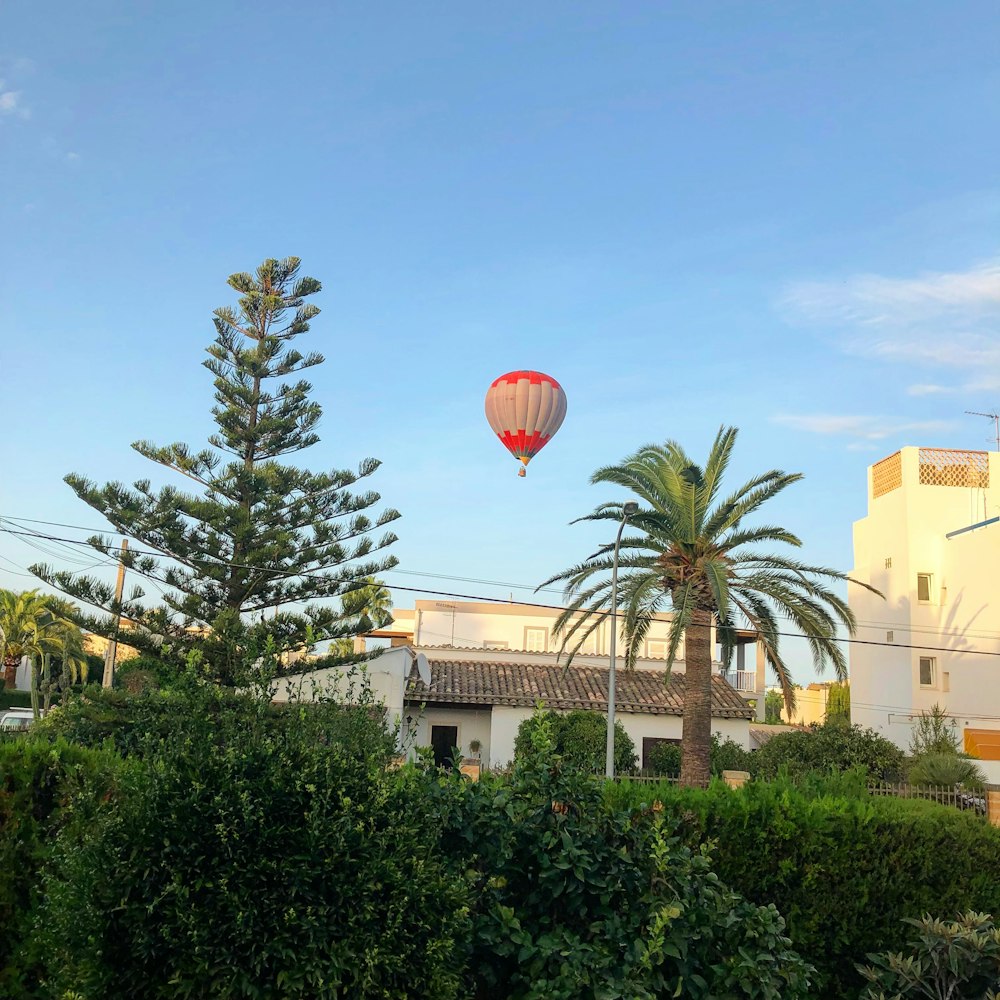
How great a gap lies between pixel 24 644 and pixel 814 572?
3781cm

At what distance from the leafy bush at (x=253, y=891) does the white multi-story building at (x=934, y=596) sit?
35.2m

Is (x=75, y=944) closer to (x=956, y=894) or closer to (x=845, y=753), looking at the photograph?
(x=956, y=894)

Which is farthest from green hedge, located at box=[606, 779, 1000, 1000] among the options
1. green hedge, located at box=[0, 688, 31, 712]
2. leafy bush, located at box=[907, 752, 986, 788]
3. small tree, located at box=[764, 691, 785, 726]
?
small tree, located at box=[764, 691, 785, 726]

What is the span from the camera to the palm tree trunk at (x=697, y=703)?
18922 mm

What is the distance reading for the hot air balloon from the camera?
24297 mm

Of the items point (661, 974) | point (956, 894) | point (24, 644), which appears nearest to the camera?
point (661, 974)

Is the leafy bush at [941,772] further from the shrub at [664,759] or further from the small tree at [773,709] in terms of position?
the small tree at [773,709]

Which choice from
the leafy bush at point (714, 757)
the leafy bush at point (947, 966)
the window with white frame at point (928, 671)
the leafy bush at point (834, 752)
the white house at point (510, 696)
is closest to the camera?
the leafy bush at point (947, 966)

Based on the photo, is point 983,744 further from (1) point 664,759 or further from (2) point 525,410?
(2) point 525,410

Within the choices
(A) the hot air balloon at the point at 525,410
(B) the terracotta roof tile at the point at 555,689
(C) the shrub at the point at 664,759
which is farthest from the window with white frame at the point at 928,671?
(A) the hot air balloon at the point at 525,410

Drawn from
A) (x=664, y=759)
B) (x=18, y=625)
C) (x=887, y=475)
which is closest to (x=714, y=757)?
(x=664, y=759)

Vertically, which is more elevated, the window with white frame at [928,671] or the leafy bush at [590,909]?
the window with white frame at [928,671]

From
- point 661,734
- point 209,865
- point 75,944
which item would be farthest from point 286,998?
point 661,734

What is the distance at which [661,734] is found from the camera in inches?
Result: 1175
